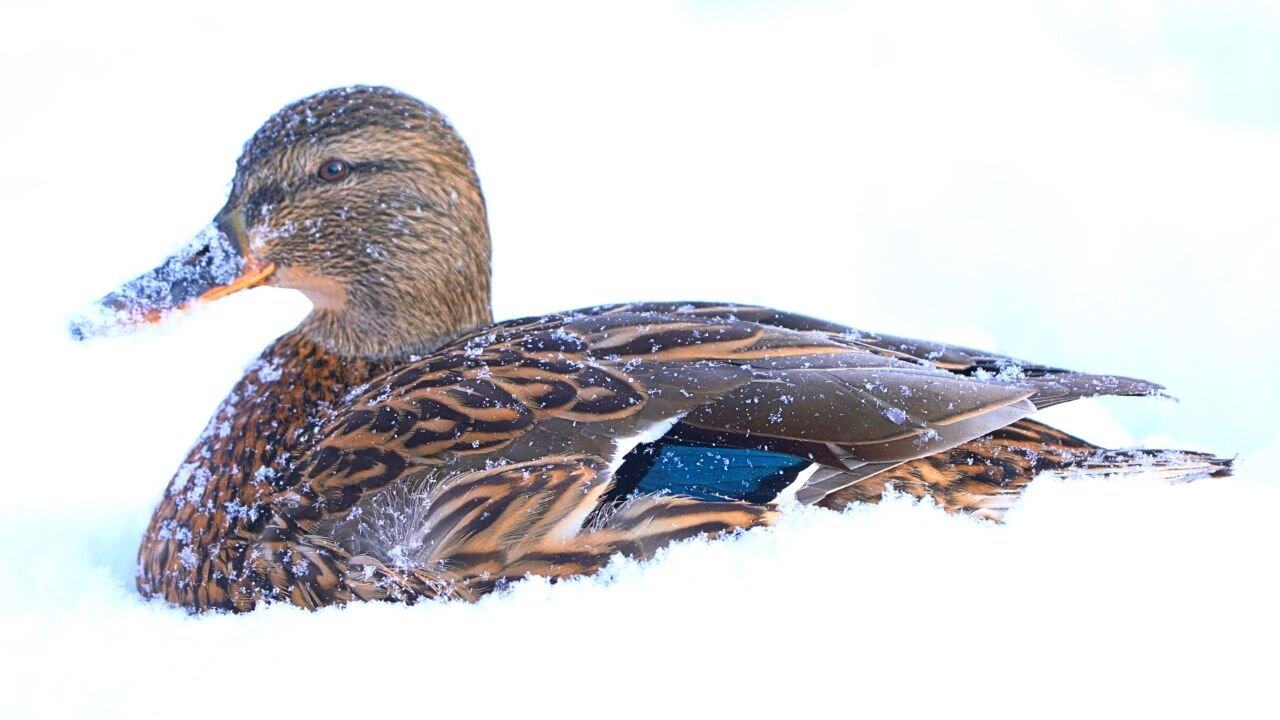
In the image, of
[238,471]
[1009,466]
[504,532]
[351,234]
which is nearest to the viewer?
[504,532]

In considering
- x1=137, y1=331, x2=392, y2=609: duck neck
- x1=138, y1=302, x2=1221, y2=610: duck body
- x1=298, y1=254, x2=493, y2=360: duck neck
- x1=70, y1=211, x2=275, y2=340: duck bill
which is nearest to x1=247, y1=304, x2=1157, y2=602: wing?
x1=138, y1=302, x2=1221, y2=610: duck body

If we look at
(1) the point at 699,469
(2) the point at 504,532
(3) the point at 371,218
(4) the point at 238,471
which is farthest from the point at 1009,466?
(4) the point at 238,471

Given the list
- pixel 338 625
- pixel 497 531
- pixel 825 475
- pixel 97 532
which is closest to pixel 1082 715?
pixel 825 475

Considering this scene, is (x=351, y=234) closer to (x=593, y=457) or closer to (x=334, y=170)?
(x=334, y=170)

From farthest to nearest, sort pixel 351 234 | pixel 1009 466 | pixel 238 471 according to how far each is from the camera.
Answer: pixel 351 234 → pixel 238 471 → pixel 1009 466

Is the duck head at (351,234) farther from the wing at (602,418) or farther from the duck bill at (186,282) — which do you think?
the wing at (602,418)

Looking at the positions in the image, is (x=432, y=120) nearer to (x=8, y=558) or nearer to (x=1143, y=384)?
(x=8, y=558)

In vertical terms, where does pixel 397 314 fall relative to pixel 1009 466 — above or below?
above

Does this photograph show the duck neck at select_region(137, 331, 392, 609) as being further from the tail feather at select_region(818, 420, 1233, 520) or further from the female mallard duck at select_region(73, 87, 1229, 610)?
the tail feather at select_region(818, 420, 1233, 520)
